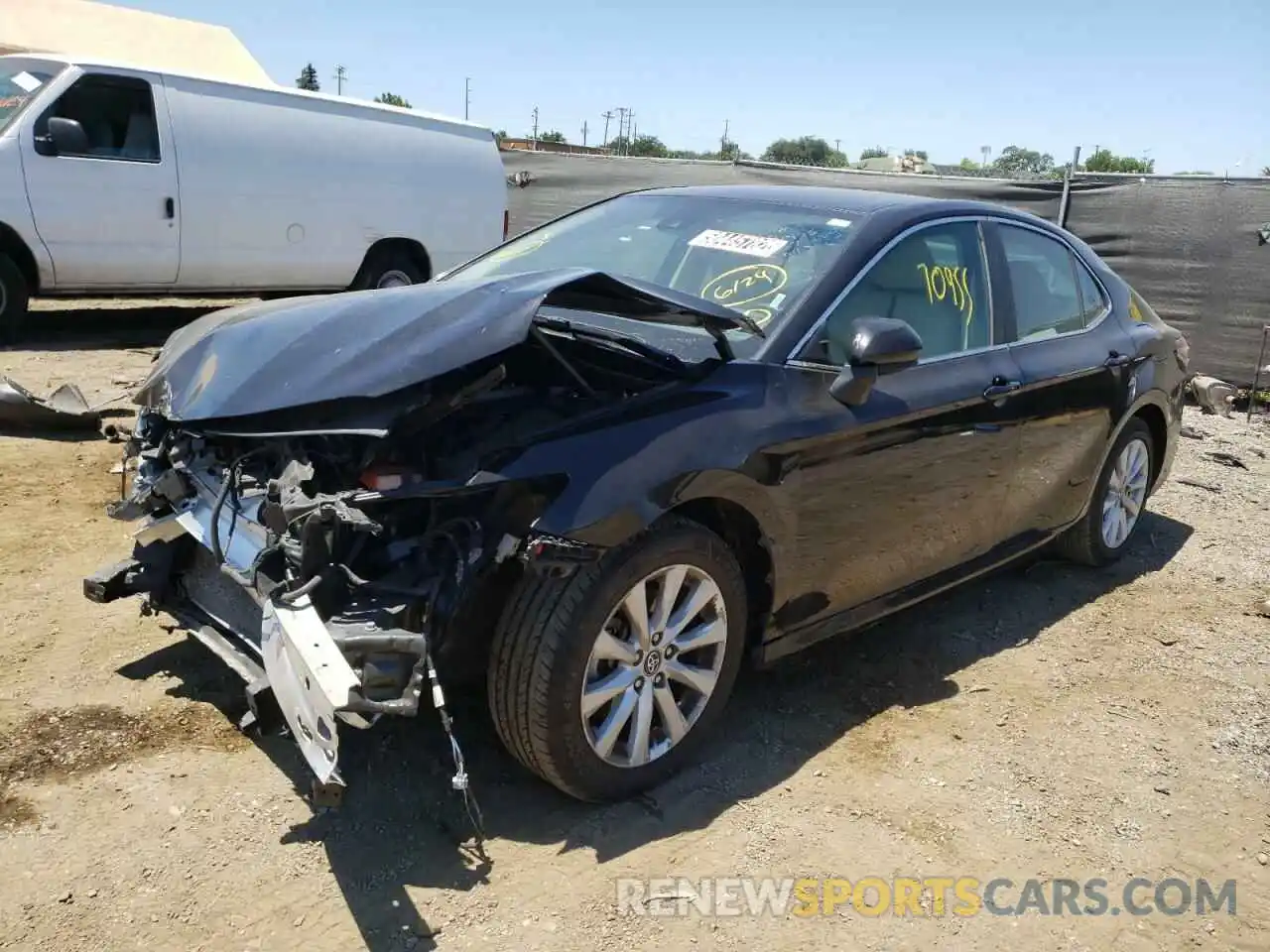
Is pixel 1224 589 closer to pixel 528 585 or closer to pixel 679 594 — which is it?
pixel 679 594

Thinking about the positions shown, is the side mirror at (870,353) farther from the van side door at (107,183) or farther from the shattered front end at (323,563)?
the van side door at (107,183)

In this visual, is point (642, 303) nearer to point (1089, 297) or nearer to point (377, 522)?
point (377, 522)

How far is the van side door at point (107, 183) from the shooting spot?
8188 millimetres

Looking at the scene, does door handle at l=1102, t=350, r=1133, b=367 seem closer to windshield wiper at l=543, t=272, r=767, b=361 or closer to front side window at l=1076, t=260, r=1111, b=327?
front side window at l=1076, t=260, r=1111, b=327

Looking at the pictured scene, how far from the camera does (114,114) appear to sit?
28.2 ft

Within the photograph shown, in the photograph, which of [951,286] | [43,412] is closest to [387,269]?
[43,412]

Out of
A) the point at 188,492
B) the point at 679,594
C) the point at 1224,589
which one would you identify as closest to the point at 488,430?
the point at 679,594

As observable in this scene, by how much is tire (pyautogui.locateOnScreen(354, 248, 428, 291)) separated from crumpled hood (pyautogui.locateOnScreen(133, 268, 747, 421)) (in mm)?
7414

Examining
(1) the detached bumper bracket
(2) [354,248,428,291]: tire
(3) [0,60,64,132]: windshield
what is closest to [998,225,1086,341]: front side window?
(1) the detached bumper bracket

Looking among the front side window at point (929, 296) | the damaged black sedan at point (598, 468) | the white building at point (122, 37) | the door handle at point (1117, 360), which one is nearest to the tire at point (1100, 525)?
the door handle at point (1117, 360)

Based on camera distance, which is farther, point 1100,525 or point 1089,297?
point 1100,525

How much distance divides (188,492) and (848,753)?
224 cm

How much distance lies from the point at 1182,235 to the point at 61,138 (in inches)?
390

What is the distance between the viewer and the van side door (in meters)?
8.19
